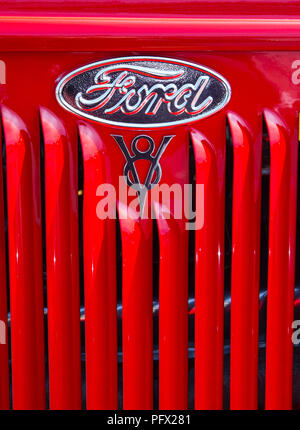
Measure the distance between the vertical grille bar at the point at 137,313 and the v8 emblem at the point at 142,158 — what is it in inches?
2.1

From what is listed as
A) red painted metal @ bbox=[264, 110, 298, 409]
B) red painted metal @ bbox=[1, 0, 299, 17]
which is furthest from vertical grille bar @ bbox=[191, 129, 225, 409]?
red painted metal @ bbox=[1, 0, 299, 17]

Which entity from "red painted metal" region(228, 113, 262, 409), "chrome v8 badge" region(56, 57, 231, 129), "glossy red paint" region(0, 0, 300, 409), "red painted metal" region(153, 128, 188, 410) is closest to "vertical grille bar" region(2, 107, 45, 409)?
"glossy red paint" region(0, 0, 300, 409)

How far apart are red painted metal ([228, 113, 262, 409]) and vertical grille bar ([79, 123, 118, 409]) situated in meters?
0.25

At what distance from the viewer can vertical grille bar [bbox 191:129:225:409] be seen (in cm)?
102

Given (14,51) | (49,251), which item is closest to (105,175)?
(49,251)

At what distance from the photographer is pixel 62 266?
1.03 m

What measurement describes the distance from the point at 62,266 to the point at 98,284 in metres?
0.08

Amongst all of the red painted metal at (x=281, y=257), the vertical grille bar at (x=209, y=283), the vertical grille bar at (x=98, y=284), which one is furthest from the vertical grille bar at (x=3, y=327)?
the red painted metal at (x=281, y=257)

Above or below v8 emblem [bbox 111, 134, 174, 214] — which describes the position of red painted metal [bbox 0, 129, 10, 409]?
below

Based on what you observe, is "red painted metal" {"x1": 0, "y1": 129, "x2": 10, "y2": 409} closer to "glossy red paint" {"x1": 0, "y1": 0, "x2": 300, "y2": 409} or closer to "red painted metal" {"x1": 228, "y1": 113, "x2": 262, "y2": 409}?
"glossy red paint" {"x1": 0, "y1": 0, "x2": 300, "y2": 409}

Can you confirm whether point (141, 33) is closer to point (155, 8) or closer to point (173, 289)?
point (155, 8)

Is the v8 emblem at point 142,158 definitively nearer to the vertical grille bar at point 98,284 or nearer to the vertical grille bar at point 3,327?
the vertical grille bar at point 98,284

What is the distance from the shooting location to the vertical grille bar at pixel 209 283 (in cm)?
102

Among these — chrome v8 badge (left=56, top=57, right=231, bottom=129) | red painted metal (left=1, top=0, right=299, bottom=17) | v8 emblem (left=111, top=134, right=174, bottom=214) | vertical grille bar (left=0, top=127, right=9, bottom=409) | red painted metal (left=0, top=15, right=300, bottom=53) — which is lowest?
vertical grille bar (left=0, top=127, right=9, bottom=409)
